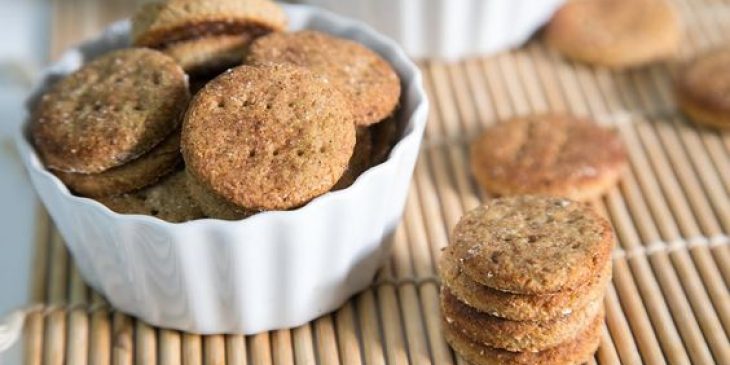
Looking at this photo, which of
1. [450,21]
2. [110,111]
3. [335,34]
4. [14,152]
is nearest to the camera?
[110,111]

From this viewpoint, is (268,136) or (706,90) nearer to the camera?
(268,136)

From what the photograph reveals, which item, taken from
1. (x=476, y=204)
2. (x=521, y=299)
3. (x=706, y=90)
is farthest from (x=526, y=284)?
(x=706, y=90)

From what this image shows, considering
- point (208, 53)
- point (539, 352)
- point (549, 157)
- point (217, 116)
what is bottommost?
point (539, 352)

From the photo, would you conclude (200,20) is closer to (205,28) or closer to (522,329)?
(205,28)

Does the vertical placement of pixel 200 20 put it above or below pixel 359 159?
above

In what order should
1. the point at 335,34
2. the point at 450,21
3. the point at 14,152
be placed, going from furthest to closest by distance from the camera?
the point at 450,21, the point at 14,152, the point at 335,34
